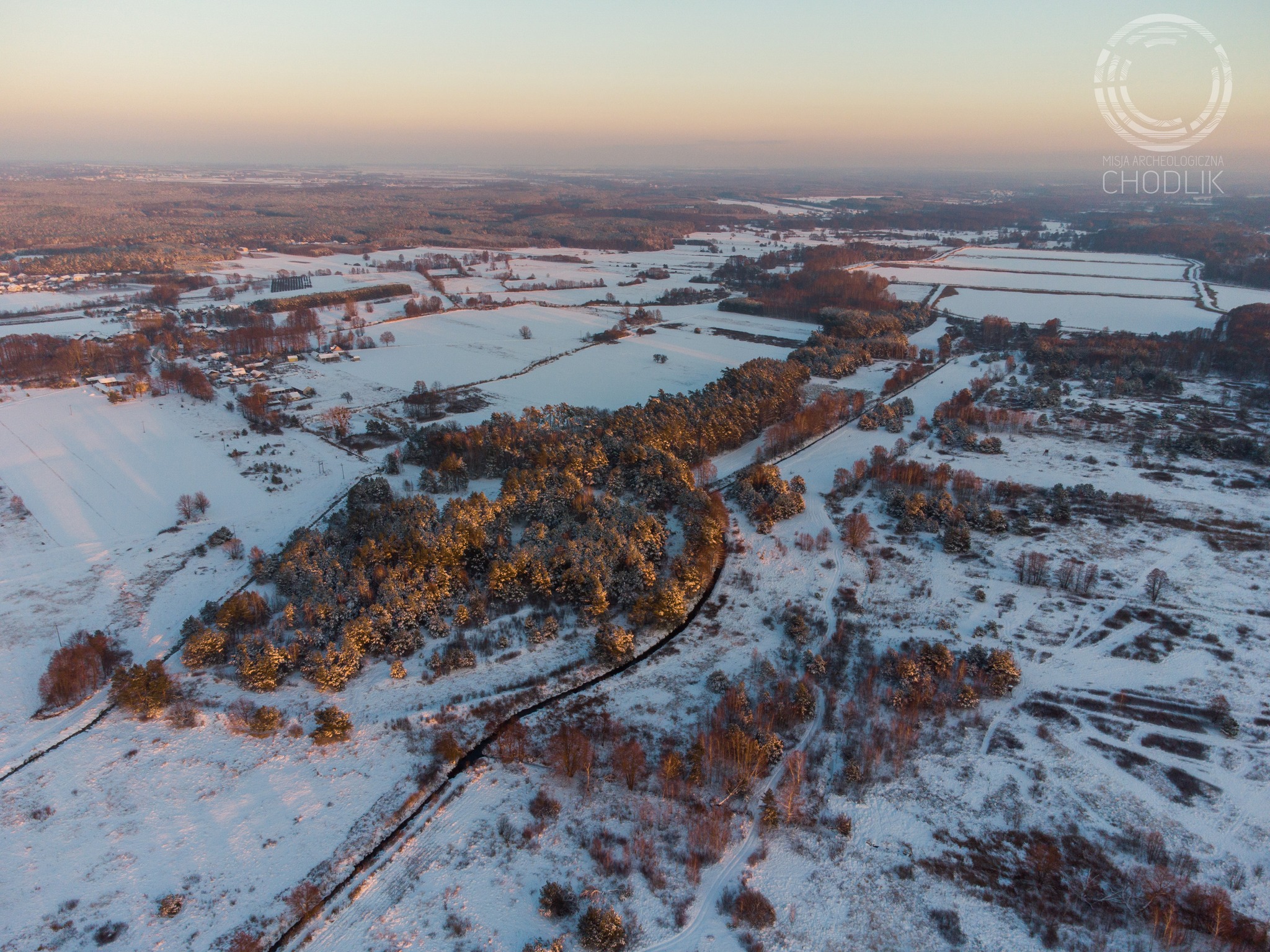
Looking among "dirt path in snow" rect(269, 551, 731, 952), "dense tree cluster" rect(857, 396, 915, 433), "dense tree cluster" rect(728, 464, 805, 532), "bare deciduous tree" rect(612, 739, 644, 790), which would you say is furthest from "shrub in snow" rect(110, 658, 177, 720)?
"dense tree cluster" rect(857, 396, 915, 433)

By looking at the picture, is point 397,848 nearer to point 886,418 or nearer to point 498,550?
point 498,550

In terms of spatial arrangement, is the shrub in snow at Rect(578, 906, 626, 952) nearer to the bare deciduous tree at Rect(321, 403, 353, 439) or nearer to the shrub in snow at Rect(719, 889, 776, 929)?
the shrub in snow at Rect(719, 889, 776, 929)

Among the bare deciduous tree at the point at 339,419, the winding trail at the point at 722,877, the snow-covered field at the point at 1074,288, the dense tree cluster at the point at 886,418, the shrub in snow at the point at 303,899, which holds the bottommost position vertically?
the shrub in snow at the point at 303,899

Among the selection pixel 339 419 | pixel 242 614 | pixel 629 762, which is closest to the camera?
pixel 629 762

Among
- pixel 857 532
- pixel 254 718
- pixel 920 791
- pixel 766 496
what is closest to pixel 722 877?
pixel 920 791

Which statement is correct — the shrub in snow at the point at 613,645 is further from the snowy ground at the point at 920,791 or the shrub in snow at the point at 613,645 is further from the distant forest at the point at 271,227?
the distant forest at the point at 271,227

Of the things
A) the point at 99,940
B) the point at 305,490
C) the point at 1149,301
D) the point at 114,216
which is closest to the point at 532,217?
the point at 114,216

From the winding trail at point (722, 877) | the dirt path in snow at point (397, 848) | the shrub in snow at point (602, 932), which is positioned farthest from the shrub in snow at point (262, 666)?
the winding trail at point (722, 877)
